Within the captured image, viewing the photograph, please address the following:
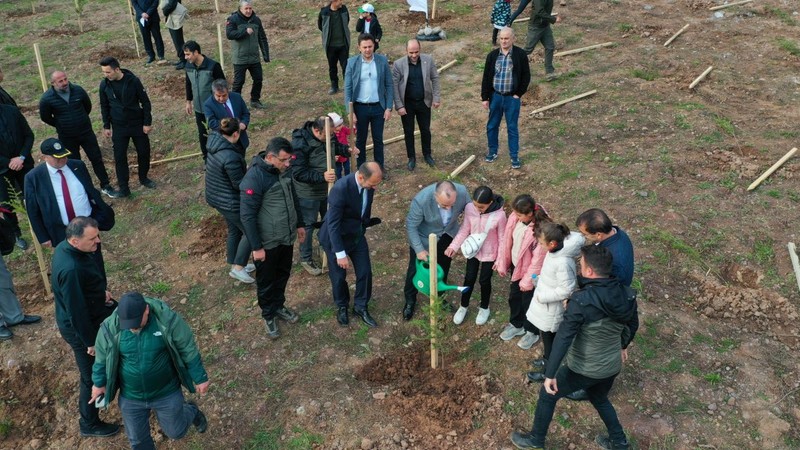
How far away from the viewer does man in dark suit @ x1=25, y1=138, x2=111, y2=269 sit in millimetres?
5953

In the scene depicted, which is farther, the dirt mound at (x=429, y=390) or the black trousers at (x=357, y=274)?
the black trousers at (x=357, y=274)

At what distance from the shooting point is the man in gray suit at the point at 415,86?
8547 mm

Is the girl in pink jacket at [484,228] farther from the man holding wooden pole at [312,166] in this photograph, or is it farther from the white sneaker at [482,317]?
the man holding wooden pole at [312,166]

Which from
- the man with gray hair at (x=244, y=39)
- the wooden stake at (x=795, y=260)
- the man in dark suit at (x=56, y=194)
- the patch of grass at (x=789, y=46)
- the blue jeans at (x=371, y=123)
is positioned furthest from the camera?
the patch of grass at (x=789, y=46)

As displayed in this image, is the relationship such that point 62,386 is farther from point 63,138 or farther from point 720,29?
point 720,29

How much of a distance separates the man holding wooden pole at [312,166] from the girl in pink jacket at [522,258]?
2.15m

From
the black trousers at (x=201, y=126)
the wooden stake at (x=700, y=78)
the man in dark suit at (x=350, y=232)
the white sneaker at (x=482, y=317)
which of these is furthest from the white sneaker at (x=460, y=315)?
the wooden stake at (x=700, y=78)

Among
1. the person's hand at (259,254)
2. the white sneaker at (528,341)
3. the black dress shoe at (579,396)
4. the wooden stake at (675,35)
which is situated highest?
the wooden stake at (675,35)

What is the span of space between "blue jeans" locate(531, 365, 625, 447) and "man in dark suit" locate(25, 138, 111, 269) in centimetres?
488

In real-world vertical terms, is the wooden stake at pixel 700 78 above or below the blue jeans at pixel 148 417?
above

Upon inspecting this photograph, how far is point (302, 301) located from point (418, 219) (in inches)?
76.8

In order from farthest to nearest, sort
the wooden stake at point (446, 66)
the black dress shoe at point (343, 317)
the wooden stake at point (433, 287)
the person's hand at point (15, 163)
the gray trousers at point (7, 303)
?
1. the wooden stake at point (446, 66)
2. the person's hand at point (15, 163)
3. the black dress shoe at point (343, 317)
4. the gray trousers at point (7, 303)
5. the wooden stake at point (433, 287)

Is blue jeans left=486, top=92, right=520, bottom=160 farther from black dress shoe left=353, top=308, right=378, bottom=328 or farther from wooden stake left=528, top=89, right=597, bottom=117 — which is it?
black dress shoe left=353, top=308, right=378, bottom=328

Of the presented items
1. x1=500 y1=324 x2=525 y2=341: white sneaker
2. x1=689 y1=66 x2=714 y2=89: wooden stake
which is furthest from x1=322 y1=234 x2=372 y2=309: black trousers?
x1=689 y1=66 x2=714 y2=89: wooden stake
